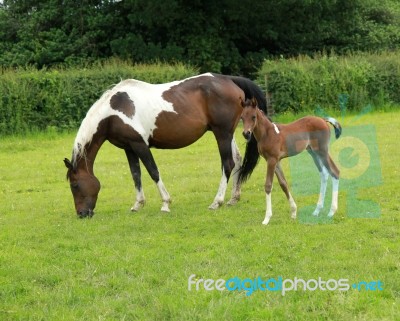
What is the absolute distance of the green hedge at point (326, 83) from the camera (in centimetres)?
2297

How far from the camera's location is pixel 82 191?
31.3ft

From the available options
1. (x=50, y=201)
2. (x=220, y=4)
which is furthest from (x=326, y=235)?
(x=220, y=4)

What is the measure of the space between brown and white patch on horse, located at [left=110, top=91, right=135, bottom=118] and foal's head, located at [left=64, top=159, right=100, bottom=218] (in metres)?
1.10

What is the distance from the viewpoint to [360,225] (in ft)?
25.6

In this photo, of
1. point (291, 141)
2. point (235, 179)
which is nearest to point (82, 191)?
point (235, 179)

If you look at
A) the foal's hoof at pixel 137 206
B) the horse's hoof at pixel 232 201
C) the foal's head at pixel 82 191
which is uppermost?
the foal's head at pixel 82 191

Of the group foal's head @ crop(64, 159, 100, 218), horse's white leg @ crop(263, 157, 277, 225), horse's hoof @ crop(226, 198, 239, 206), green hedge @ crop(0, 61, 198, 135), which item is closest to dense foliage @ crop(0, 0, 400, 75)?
green hedge @ crop(0, 61, 198, 135)

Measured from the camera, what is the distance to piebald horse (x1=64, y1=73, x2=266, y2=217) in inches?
377

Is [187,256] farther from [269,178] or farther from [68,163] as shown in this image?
[68,163]

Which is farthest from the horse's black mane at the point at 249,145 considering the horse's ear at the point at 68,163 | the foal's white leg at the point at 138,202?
the horse's ear at the point at 68,163

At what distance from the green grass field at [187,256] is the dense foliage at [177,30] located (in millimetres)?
20250

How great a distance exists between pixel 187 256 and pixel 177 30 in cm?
2638

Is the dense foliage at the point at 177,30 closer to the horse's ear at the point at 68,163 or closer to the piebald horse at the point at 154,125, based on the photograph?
the piebald horse at the point at 154,125

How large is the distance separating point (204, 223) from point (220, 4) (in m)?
25.3
